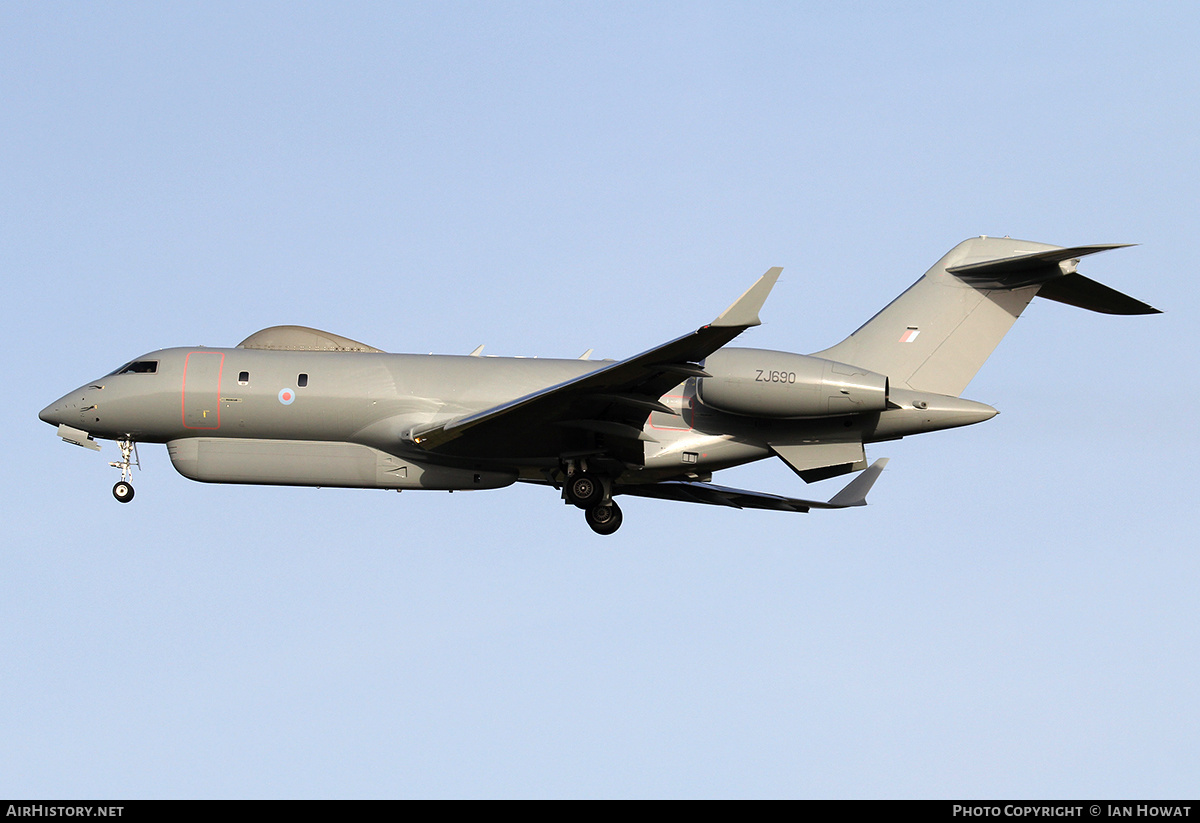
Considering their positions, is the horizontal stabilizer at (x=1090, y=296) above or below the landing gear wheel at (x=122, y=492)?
above

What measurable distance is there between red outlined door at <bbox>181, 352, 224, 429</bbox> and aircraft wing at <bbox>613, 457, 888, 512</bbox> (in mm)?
7895

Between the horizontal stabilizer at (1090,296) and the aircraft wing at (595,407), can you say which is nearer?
the aircraft wing at (595,407)

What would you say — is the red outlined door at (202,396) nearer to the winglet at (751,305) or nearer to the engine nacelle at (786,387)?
the engine nacelle at (786,387)

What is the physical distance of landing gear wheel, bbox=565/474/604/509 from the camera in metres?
25.0

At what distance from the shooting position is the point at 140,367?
84.5 ft

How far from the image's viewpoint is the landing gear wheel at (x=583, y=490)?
25.0 m

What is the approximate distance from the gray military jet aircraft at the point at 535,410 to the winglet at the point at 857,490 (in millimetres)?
2583

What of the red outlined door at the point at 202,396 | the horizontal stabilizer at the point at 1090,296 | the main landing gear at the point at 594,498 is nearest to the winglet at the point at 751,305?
the main landing gear at the point at 594,498

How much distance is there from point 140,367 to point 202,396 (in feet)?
5.28

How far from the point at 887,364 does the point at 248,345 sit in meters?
12.0
